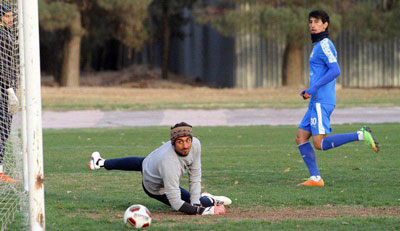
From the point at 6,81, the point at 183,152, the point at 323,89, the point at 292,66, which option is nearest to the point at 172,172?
the point at 183,152

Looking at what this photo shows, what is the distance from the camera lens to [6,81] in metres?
8.80

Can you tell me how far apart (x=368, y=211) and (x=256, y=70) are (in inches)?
1021

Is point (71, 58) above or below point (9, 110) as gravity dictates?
above

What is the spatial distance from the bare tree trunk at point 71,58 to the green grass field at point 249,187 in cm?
1615

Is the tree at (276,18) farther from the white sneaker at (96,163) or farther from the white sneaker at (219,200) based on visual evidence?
the white sneaker at (219,200)

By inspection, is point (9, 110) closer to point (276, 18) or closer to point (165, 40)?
point (276, 18)

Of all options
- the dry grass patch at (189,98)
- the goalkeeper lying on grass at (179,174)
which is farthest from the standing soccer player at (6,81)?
the dry grass patch at (189,98)

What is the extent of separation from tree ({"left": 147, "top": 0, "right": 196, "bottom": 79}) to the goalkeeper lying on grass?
102 feet

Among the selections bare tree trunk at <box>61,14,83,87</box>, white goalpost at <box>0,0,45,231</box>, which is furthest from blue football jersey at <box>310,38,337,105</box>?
bare tree trunk at <box>61,14,83,87</box>

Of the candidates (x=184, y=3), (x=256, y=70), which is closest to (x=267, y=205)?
Answer: (x=256, y=70)

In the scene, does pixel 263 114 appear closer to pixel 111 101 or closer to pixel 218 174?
pixel 111 101

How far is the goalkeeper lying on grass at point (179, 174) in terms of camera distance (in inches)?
251

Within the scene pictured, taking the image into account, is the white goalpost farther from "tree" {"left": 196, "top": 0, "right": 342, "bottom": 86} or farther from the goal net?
"tree" {"left": 196, "top": 0, "right": 342, "bottom": 86}

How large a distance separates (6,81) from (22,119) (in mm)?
1248
